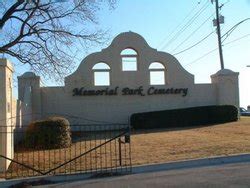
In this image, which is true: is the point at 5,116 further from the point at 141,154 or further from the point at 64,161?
the point at 141,154

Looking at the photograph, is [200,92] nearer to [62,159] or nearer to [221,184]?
[62,159]

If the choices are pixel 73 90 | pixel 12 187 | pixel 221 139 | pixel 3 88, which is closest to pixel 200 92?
pixel 73 90

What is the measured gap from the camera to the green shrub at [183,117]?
31844 millimetres

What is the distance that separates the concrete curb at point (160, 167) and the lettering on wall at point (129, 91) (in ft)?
59.4

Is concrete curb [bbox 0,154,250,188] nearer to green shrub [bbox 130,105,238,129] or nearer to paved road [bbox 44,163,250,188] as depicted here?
paved road [bbox 44,163,250,188]

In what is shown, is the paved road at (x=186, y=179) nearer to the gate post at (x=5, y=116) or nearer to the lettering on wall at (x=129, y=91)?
the gate post at (x=5, y=116)

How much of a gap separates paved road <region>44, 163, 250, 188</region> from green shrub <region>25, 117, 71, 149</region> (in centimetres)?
817

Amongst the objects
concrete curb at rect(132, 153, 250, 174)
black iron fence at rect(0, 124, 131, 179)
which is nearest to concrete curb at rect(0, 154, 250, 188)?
concrete curb at rect(132, 153, 250, 174)

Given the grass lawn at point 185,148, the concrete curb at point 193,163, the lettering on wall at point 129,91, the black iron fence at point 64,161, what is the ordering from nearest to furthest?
the concrete curb at point 193,163, the black iron fence at point 64,161, the grass lawn at point 185,148, the lettering on wall at point 129,91

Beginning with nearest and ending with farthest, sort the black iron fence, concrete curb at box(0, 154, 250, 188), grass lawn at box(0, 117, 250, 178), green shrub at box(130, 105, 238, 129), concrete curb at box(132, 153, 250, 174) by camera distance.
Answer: concrete curb at box(0, 154, 250, 188), concrete curb at box(132, 153, 250, 174), the black iron fence, grass lawn at box(0, 117, 250, 178), green shrub at box(130, 105, 238, 129)

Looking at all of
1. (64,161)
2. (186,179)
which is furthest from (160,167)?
(64,161)

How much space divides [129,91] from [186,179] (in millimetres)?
21287

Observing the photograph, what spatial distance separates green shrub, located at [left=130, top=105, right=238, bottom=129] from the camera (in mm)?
31844

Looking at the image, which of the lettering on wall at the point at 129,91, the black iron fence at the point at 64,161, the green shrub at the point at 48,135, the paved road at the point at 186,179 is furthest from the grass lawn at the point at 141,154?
the lettering on wall at the point at 129,91
